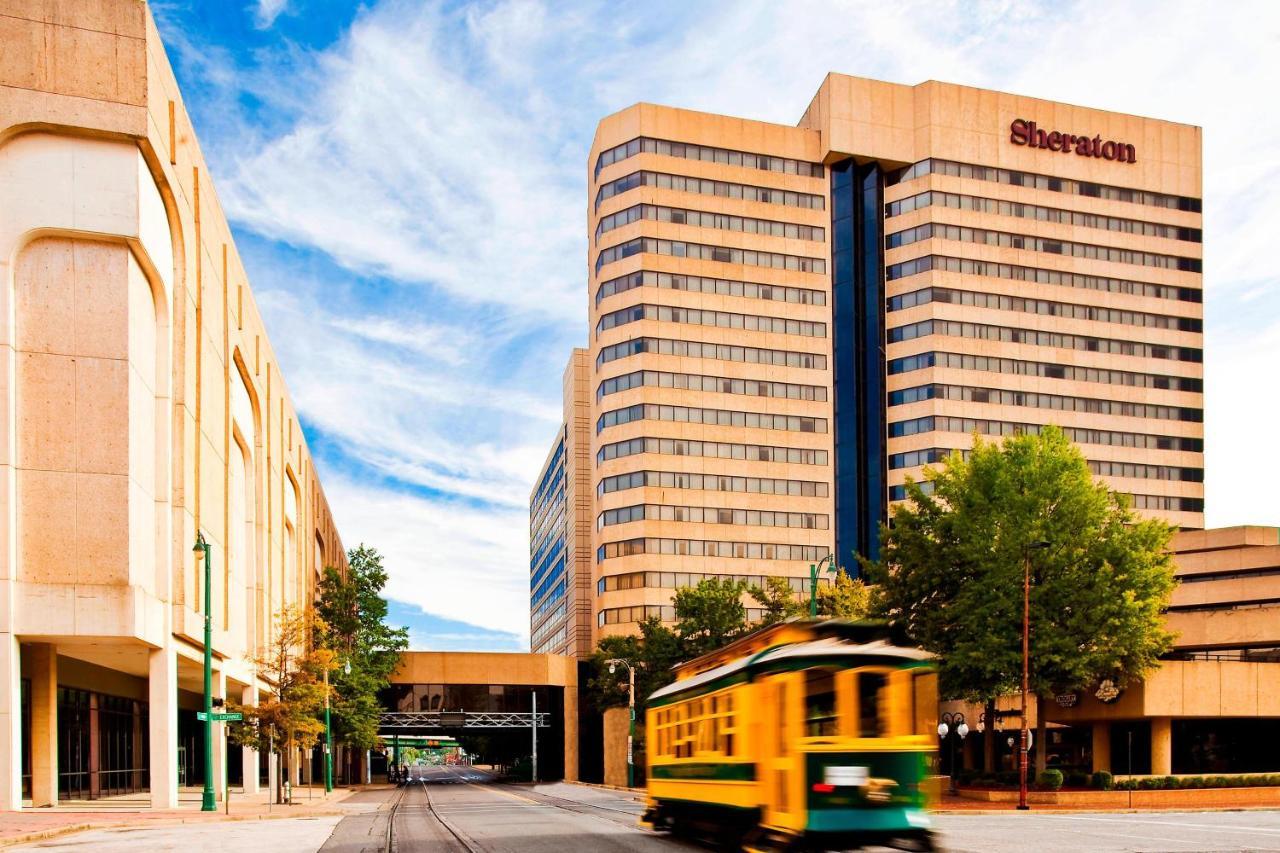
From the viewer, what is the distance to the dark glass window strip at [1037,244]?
99.4 meters

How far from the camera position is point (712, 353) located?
94438 millimetres

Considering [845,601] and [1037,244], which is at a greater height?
[1037,244]

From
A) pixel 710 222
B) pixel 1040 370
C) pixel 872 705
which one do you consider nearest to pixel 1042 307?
pixel 1040 370

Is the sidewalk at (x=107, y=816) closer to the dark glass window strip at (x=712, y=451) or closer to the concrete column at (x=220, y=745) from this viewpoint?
the concrete column at (x=220, y=745)

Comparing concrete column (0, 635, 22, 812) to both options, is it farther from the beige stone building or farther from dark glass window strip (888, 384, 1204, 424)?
dark glass window strip (888, 384, 1204, 424)

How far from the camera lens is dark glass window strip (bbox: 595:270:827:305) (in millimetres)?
93875

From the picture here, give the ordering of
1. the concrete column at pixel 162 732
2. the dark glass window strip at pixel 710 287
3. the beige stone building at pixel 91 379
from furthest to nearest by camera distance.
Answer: the dark glass window strip at pixel 710 287 → the concrete column at pixel 162 732 → the beige stone building at pixel 91 379

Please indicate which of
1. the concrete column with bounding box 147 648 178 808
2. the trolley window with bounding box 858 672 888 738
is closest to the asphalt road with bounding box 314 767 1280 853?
the trolley window with bounding box 858 672 888 738

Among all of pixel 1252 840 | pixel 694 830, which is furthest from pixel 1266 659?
pixel 694 830

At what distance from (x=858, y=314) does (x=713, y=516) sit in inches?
854

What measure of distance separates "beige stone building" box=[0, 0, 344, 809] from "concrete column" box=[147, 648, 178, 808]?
0.07 meters

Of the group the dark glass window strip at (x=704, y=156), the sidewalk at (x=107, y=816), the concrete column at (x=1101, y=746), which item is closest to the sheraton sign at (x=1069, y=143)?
the dark glass window strip at (x=704, y=156)

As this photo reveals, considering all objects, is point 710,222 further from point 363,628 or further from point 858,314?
point 363,628

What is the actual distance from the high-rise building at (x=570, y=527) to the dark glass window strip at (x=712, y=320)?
16820 millimetres
